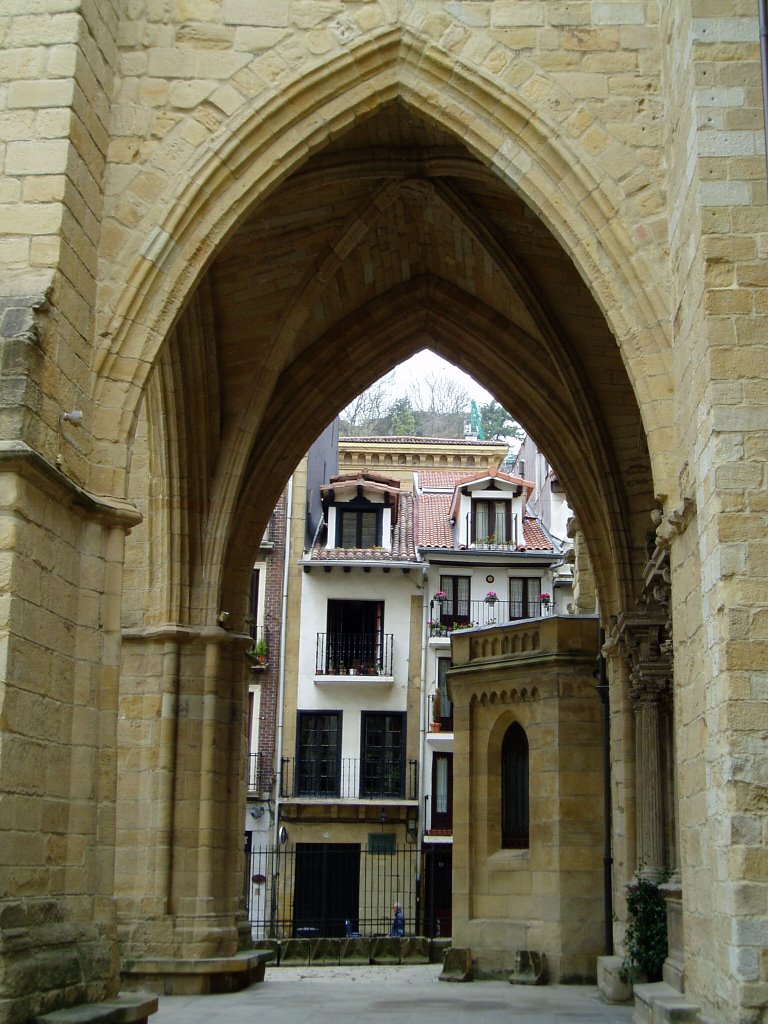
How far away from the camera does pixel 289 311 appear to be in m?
12.6

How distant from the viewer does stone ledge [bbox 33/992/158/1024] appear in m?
6.81

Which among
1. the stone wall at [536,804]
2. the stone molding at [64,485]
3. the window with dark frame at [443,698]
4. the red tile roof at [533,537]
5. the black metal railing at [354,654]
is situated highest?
the red tile roof at [533,537]

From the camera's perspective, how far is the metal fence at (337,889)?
22750 mm

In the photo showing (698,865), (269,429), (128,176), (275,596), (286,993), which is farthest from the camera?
(275,596)

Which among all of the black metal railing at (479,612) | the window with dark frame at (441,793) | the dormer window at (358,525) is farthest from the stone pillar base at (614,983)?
the dormer window at (358,525)

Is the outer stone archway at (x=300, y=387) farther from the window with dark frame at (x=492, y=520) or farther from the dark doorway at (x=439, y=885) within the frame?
the window with dark frame at (x=492, y=520)

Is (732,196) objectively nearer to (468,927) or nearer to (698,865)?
(698,865)

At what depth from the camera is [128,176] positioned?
8602 mm

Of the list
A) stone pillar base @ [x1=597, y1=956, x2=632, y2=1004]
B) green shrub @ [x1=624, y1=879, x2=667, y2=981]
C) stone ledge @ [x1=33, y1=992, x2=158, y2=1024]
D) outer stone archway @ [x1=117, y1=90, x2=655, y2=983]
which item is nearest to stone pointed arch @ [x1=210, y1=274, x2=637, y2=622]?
outer stone archway @ [x1=117, y1=90, x2=655, y2=983]

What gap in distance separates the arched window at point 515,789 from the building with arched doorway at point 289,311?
2.82 meters

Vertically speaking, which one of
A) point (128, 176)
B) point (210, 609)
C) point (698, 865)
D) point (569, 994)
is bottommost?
point (569, 994)

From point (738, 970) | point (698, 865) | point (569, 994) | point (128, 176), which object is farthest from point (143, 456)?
point (738, 970)

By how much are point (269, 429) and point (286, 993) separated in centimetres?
543

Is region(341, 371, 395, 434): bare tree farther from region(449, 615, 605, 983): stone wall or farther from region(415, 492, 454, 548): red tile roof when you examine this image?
region(449, 615, 605, 983): stone wall
